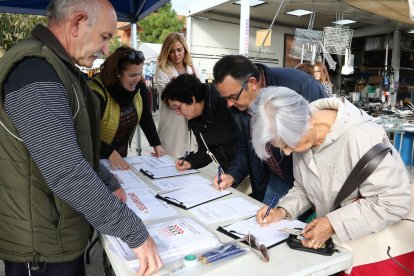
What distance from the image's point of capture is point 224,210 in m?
1.57

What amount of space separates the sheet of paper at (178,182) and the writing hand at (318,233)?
2.69 feet

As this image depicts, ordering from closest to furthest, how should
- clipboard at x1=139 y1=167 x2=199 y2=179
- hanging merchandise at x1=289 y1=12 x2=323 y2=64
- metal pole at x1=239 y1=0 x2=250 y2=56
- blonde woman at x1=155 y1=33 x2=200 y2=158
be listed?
clipboard at x1=139 y1=167 x2=199 y2=179 < metal pole at x1=239 y1=0 x2=250 y2=56 < blonde woman at x1=155 y1=33 x2=200 y2=158 < hanging merchandise at x1=289 y1=12 x2=323 y2=64

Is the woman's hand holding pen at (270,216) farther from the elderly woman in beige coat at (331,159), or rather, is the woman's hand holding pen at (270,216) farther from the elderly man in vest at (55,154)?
the elderly man in vest at (55,154)

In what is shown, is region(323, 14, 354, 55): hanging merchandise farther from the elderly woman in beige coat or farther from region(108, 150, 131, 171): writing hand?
the elderly woman in beige coat

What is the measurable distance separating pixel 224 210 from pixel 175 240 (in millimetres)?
403

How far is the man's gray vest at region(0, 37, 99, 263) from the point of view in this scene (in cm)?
101

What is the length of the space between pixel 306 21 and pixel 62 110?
11683mm

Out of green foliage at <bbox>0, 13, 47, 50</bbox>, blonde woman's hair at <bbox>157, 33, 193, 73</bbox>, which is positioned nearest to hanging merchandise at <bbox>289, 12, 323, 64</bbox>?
blonde woman's hair at <bbox>157, 33, 193, 73</bbox>

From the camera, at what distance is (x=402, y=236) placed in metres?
1.25

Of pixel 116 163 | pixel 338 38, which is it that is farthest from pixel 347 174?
pixel 338 38

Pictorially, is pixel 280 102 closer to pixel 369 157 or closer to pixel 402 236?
pixel 369 157

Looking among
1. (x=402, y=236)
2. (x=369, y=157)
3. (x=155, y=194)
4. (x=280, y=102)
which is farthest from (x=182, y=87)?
(x=402, y=236)

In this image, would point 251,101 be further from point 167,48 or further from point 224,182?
point 167,48

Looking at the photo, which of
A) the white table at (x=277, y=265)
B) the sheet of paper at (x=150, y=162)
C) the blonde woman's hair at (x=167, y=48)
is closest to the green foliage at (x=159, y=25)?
the blonde woman's hair at (x=167, y=48)
